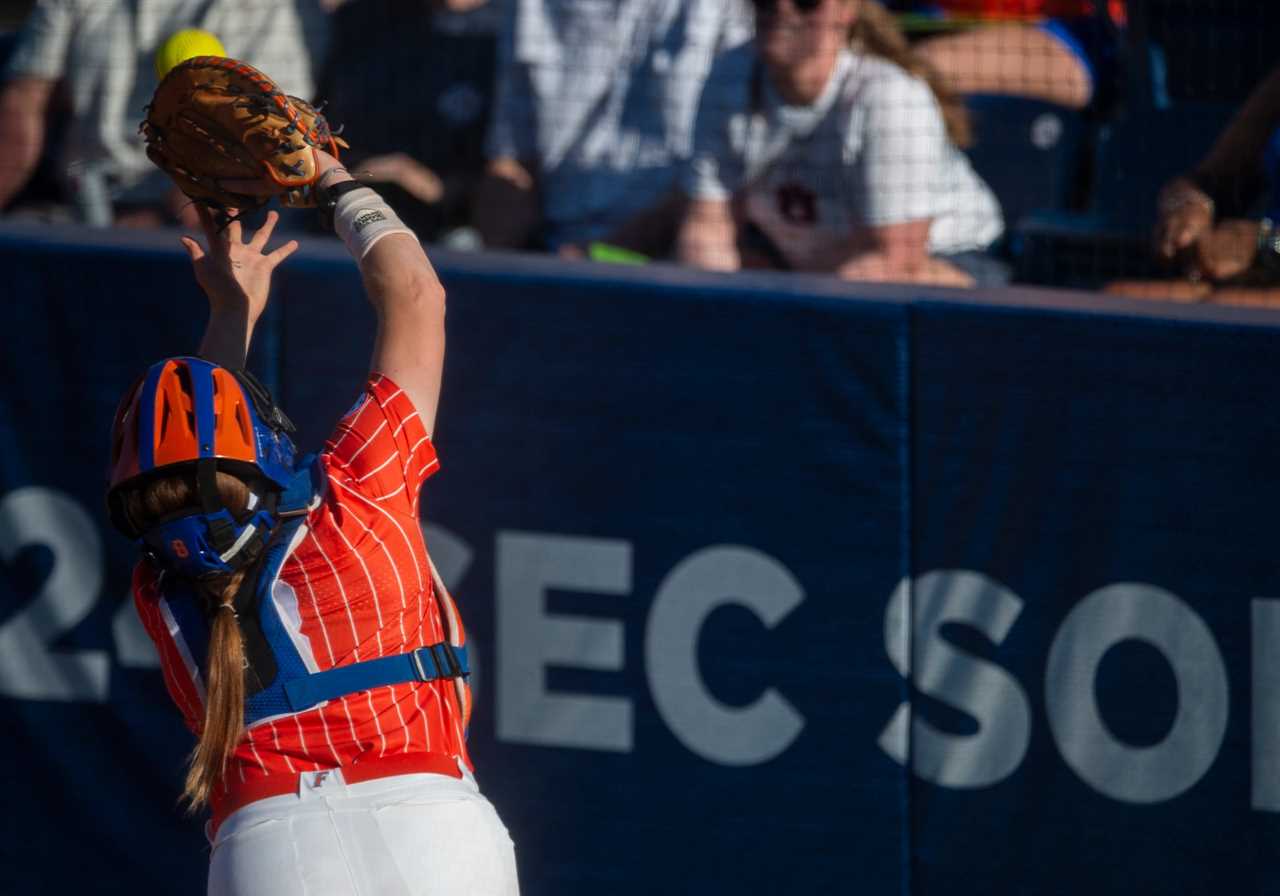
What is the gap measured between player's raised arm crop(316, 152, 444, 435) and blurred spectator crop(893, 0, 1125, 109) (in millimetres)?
2721

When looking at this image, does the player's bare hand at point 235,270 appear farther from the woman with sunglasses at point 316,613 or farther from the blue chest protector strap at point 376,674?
the blue chest protector strap at point 376,674

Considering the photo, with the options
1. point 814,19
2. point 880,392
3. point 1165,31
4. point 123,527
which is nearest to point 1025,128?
point 1165,31

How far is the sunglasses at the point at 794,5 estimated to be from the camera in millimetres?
4656

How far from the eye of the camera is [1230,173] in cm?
422

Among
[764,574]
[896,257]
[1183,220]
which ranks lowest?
[764,574]

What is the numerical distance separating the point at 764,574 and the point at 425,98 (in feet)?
7.61

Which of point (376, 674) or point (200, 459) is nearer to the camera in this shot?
point (200, 459)

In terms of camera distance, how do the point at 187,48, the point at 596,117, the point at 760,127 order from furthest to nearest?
the point at 596,117 < the point at 760,127 < the point at 187,48

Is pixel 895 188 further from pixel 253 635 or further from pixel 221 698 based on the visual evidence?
pixel 221 698

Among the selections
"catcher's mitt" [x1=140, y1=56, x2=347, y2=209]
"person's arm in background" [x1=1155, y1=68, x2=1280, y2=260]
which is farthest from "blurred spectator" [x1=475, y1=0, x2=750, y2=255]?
"catcher's mitt" [x1=140, y1=56, x2=347, y2=209]

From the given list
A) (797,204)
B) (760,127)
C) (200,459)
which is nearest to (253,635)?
(200,459)

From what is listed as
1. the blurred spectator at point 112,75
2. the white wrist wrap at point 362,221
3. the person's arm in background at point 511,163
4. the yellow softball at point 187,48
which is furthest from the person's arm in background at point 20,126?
the white wrist wrap at point 362,221

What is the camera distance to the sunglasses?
183 inches

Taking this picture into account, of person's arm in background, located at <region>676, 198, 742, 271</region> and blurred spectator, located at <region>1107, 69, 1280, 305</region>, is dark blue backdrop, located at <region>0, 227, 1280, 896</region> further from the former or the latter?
person's arm in background, located at <region>676, 198, 742, 271</region>
